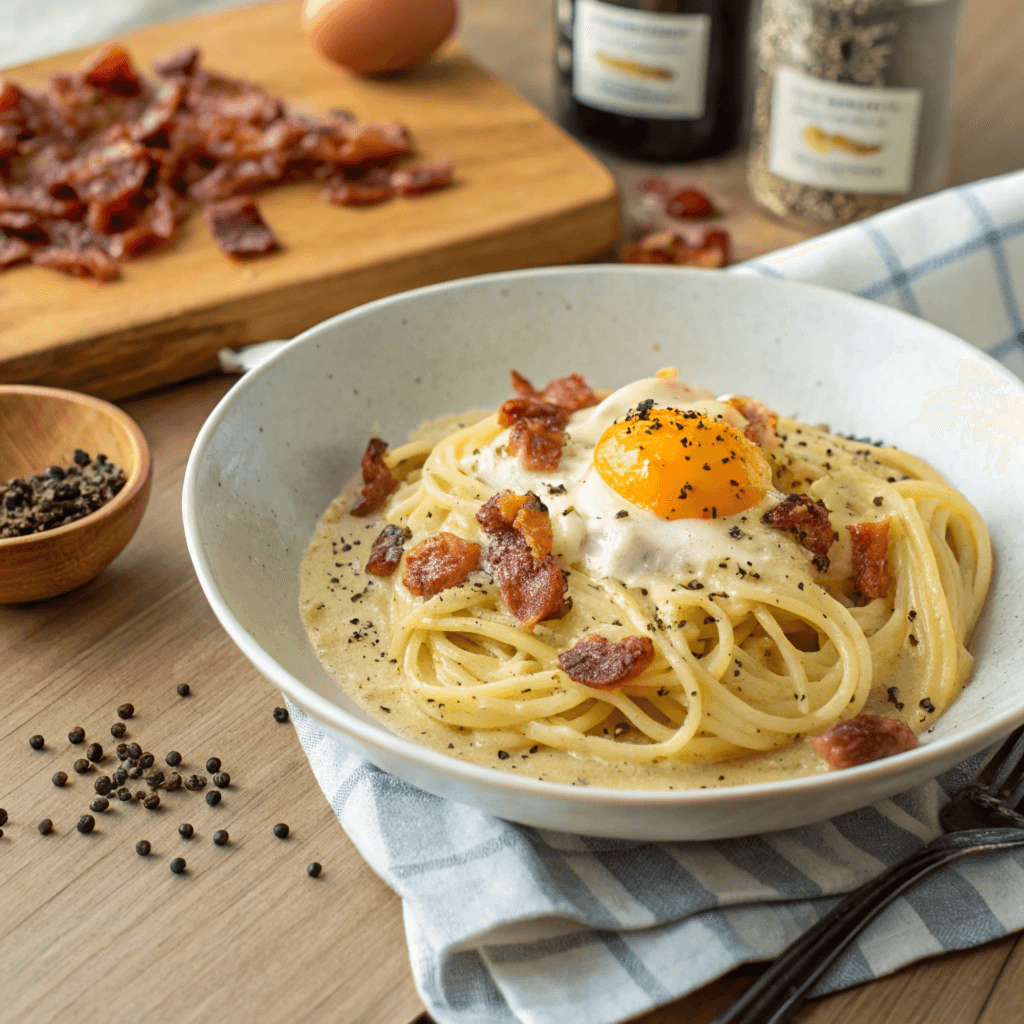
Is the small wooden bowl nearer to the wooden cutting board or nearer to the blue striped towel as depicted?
the wooden cutting board

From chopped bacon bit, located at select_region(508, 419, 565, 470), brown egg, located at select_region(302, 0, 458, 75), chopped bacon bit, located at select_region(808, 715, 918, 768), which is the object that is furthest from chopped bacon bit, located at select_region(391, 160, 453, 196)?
chopped bacon bit, located at select_region(808, 715, 918, 768)

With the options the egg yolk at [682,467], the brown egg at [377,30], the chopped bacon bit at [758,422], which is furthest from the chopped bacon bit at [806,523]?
the brown egg at [377,30]

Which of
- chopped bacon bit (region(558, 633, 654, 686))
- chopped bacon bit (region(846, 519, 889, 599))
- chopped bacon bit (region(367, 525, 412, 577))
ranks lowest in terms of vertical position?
chopped bacon bit (region(367, 525, 412, 577))

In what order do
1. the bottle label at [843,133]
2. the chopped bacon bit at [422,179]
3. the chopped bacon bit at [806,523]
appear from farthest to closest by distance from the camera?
the chopped bacon bit at [422,179] → the bottle label at [843,133] → the chopped bacon bit at [806,523]

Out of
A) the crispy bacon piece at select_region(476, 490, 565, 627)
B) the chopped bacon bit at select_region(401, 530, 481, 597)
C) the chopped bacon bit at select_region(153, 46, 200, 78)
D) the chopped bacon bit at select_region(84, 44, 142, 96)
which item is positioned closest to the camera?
the crispy bacon piece at select_region(476, 490, 565, 627)

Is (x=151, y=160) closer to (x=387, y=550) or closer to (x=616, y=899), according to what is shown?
(x=387, y=550)

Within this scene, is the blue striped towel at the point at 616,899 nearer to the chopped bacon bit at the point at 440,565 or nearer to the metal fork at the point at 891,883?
the metal fork at the point at 891,883
